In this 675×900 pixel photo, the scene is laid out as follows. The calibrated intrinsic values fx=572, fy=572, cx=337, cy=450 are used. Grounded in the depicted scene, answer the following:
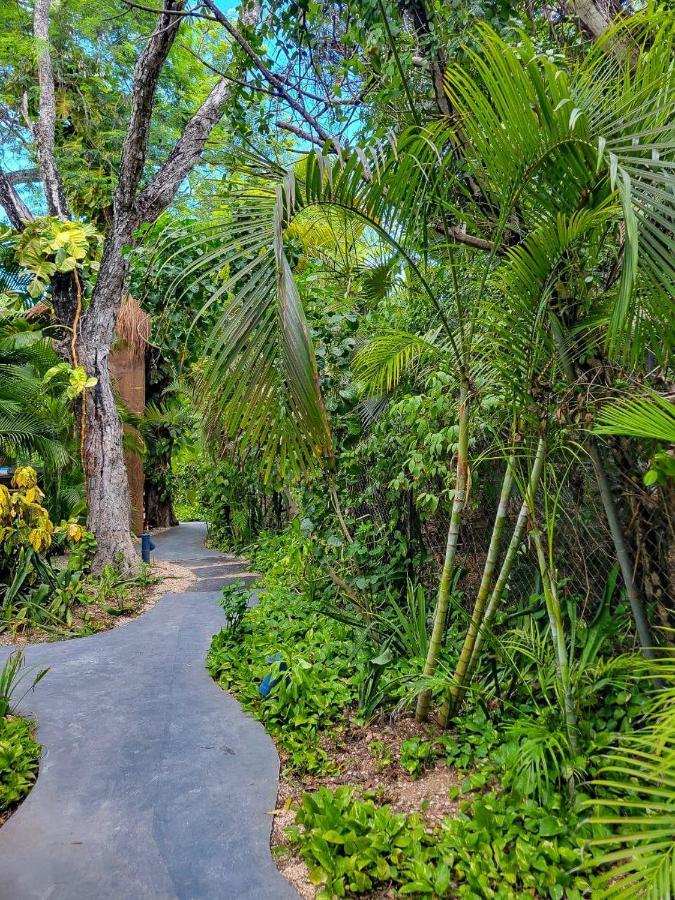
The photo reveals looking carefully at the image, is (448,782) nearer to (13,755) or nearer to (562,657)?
(562,657)

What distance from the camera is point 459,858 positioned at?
1.81 meters

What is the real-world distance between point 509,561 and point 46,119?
634 centimetres

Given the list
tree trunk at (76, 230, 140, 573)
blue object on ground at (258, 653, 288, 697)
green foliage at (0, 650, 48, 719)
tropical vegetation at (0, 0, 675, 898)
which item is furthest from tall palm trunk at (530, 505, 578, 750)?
tree trunk at (76, 230, 140, 573)

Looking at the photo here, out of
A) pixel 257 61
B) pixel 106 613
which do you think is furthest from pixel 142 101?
pixel 106 613

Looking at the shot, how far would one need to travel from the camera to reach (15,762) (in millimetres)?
2383

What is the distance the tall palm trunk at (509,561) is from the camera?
202 centimetres

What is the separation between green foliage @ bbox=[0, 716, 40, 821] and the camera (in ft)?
7.29

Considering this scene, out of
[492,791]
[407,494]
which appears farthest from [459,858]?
[407,494]

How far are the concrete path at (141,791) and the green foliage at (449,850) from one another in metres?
0.18

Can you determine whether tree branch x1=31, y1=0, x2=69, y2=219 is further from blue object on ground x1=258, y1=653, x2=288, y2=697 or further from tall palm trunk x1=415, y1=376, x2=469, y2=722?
tall palm trunk x1=415, y1=376, x2=469, y2=722

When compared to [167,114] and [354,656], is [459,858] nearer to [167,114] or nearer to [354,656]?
[354,656]

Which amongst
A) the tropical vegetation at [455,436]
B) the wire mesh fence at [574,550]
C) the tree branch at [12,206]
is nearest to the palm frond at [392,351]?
the tropical vegetation at [455,436]

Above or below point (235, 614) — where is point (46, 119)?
above

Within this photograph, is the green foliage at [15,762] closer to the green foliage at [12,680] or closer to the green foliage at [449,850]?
the green foliage at [12,680]
